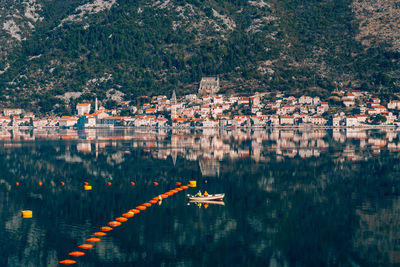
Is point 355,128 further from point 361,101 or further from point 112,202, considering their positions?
point 112,202

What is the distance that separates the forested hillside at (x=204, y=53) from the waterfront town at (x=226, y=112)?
4.68 metres

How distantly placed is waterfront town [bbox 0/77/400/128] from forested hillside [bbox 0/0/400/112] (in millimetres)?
4681

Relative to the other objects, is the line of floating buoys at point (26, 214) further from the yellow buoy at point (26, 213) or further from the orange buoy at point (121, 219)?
the orange buoy at point (121, 219)

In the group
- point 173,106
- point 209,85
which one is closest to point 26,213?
point 173,106

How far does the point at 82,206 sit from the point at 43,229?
6.84m

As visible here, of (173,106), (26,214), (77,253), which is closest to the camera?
(77,253)

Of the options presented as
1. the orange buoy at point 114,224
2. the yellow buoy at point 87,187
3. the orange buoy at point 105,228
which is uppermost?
the yellow buoy at point 87,187

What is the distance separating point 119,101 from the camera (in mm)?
177500

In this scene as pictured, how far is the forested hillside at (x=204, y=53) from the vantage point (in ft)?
558

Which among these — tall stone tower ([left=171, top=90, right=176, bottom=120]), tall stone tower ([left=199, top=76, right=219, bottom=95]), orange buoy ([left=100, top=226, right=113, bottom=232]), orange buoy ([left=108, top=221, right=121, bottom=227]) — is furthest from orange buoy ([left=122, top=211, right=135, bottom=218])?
tall stone tower ([left=199, top=76, right=219, bottom=95])

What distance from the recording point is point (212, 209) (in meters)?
44.1

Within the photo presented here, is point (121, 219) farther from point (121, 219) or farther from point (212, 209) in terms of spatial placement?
point (212, 209)

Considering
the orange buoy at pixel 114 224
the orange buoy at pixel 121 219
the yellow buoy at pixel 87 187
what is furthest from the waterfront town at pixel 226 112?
the orange buoy at pixel 114 224

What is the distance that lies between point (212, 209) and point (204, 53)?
141 metres
